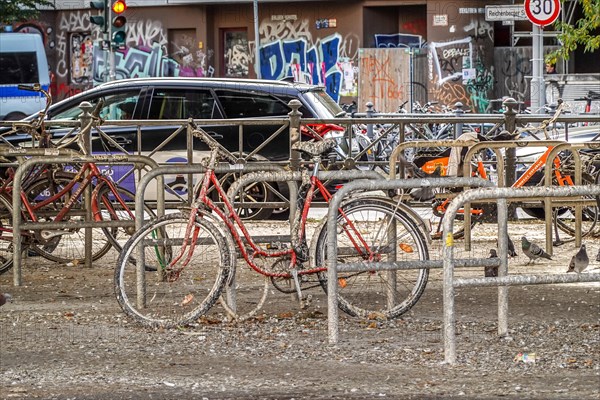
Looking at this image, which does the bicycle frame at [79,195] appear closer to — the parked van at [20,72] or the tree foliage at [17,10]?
the parked van at [20,72]

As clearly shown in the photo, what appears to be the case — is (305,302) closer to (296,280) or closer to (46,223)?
(296,280)

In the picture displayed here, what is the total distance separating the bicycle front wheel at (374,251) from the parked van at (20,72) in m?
22.9

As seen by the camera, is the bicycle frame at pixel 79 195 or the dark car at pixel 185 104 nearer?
the bicycle frame at pixel 79 195

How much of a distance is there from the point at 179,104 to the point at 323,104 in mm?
1728

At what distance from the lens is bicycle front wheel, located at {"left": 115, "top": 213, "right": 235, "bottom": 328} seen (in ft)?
27.0

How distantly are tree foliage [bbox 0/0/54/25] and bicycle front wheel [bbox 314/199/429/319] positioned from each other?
2764 centimetres

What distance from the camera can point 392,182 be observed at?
7840 millimetres

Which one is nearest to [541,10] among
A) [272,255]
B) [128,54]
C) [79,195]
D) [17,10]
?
[79,195]

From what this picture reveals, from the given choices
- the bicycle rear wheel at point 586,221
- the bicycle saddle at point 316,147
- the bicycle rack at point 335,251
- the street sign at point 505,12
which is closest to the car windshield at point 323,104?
the bicycle rear wheel at point 586,221

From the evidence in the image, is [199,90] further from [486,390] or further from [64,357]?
[486,390]

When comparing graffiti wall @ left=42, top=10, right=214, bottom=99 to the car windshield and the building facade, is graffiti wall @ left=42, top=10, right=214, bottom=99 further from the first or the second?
the car windshield

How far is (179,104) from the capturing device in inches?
628

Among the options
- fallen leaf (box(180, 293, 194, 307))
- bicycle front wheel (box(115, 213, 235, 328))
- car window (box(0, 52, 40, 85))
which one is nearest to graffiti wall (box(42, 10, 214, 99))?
car window (box(0, 52, 40, 85))

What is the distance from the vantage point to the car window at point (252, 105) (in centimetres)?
1566
